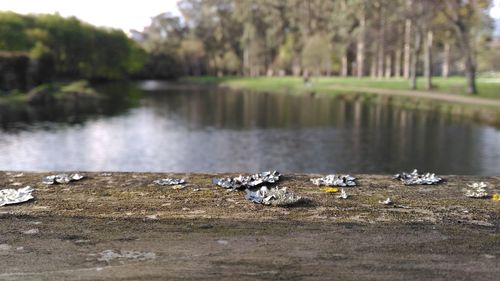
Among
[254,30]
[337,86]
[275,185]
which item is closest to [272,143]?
[275,185]

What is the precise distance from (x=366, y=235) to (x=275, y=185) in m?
1.93

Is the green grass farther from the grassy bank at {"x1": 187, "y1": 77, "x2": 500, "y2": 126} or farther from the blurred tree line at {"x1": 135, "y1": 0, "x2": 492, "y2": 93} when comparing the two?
the blurred tree line at {"x1": 135, "y1": 0, "x2": 492, "y2": 93}

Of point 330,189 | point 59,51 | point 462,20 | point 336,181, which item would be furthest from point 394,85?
point 59,51

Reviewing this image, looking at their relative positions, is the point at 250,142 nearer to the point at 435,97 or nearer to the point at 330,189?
the point at 330,189

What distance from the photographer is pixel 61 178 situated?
6633 mm

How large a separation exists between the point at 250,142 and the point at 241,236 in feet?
61.7

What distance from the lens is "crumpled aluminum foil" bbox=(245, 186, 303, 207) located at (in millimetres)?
5512

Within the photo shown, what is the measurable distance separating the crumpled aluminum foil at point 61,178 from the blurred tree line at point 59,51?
149 ft

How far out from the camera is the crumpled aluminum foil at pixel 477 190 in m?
5.95

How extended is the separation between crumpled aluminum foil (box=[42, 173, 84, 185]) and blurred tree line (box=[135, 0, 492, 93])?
37.3m

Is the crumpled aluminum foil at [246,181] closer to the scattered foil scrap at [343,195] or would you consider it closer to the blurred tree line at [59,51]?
the scattered foil scrap at [343,195]

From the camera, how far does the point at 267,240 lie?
4.64 m

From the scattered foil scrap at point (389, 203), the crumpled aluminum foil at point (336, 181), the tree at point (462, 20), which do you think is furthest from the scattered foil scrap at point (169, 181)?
the tree at point (462, 20)

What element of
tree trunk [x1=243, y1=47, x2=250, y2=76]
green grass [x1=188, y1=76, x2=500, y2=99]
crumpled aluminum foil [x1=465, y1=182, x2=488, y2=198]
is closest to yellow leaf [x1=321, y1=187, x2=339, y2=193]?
crumpled aluminum foil [x1=465, y1=182, x2=488, y2=198]
